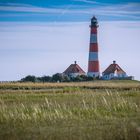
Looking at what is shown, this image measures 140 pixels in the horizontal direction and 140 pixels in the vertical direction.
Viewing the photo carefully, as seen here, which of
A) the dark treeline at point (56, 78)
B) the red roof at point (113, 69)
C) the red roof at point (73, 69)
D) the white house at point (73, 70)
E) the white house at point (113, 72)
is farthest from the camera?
the red roof at point (113, 69)

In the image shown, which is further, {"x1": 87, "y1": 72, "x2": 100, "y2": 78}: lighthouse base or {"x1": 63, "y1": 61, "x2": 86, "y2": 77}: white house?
{"x1": 63, "y1": 61, "x2": 86, "y2": 77}: white house

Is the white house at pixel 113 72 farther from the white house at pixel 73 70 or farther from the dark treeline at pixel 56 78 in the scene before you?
the dark treeline at pixel 56 78

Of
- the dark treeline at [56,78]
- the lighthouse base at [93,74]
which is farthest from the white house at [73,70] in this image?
the lighthouse base at [93,74]

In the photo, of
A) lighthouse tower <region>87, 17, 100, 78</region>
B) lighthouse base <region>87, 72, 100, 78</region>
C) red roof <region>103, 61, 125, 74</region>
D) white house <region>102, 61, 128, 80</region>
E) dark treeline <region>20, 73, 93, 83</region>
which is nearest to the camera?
lighthouse tower <region>87, 17, 100, 78</region>

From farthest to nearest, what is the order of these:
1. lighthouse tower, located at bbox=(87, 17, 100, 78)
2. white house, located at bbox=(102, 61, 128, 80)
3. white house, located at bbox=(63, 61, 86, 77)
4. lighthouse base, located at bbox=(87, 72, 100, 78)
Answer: white house, located at bbox=(63, 61, 86, 77) → white house, located at bbox=(102, 61, 128, 80) → lighthouse base, located at bbox=(87, 72, 100, 78) → lighthouse tower, located at bbox=(87, 17, 100, 78)

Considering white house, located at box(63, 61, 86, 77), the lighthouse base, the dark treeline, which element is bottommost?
the dark treeline

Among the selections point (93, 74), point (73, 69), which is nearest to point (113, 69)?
point (73, 69)

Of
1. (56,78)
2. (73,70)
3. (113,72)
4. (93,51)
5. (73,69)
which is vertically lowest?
(56,78)

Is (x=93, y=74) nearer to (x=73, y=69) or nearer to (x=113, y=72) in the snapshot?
(x=113, y=72)

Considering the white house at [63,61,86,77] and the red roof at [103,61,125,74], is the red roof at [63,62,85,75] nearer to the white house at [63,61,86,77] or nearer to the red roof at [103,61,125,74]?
the white house at [63,61,86,77]

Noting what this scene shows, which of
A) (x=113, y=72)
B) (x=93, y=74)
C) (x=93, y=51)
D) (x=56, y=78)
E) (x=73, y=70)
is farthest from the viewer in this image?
(x=73, y=70)

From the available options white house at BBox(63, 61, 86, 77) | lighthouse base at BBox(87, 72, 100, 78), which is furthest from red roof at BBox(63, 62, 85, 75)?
lighthouse base at BBox(87, 72, 100, 78)

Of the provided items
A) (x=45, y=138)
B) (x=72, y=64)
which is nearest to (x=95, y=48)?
(x=72, y=64)

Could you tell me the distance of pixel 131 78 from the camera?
8512cm
